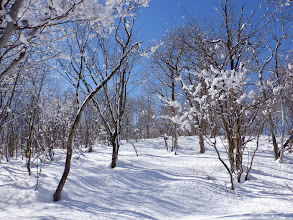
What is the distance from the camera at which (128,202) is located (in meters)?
4.53

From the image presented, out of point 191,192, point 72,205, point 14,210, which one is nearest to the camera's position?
point 14,210

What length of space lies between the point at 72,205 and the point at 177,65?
1028 cm

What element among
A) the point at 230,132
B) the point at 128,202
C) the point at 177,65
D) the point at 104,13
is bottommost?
the point at 128,202

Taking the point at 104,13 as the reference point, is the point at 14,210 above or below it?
below

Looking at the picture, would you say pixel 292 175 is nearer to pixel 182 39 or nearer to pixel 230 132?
pixel 230 132

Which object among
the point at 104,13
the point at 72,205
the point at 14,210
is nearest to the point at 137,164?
the point at 72,205

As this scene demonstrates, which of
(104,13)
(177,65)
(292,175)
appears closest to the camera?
(104,13)

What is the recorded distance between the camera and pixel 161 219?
143 inches

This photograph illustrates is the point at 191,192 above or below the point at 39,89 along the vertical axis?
below

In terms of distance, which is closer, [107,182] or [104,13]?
[104,13]

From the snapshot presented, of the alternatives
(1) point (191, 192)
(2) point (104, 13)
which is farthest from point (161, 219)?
(2) point (104, 13)

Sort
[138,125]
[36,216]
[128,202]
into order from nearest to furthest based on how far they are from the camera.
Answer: [36,216] < [128,202] < [138,125]

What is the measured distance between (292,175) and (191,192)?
14.4 feet

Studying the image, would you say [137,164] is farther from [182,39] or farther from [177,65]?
[177,65]
